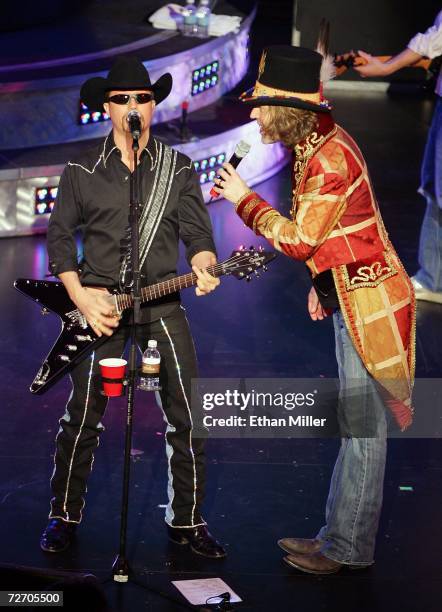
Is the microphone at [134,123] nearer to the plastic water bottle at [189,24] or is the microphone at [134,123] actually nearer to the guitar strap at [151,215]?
the guitar strap at [151,215]

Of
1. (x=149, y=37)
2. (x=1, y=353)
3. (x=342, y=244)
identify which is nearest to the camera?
(x=342, y=244)

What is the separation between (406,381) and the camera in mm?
4812

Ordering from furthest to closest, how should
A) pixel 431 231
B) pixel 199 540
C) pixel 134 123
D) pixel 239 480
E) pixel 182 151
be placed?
pixel 182 151 → pixel 431 231 → pixel 239 480 → pixel 199 540 → pixel 134 123

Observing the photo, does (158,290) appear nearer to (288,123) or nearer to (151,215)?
(151,215)

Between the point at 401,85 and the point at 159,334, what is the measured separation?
10.4 meters

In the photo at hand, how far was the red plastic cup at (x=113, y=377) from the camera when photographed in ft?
15.5

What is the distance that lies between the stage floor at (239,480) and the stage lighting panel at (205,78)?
2.59 m

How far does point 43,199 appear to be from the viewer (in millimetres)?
8969

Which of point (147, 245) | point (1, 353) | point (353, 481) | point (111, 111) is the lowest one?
point (1, 353)

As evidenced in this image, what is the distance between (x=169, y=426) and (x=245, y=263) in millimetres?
827

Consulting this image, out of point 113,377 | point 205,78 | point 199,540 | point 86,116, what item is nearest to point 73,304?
point 113,377

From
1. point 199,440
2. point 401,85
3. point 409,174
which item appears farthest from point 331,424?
point 401,85

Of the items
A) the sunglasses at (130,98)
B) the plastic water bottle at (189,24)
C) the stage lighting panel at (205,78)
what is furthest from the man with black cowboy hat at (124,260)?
the plastic water bottle at (189,24)

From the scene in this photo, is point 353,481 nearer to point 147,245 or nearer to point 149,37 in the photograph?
point 147,245
